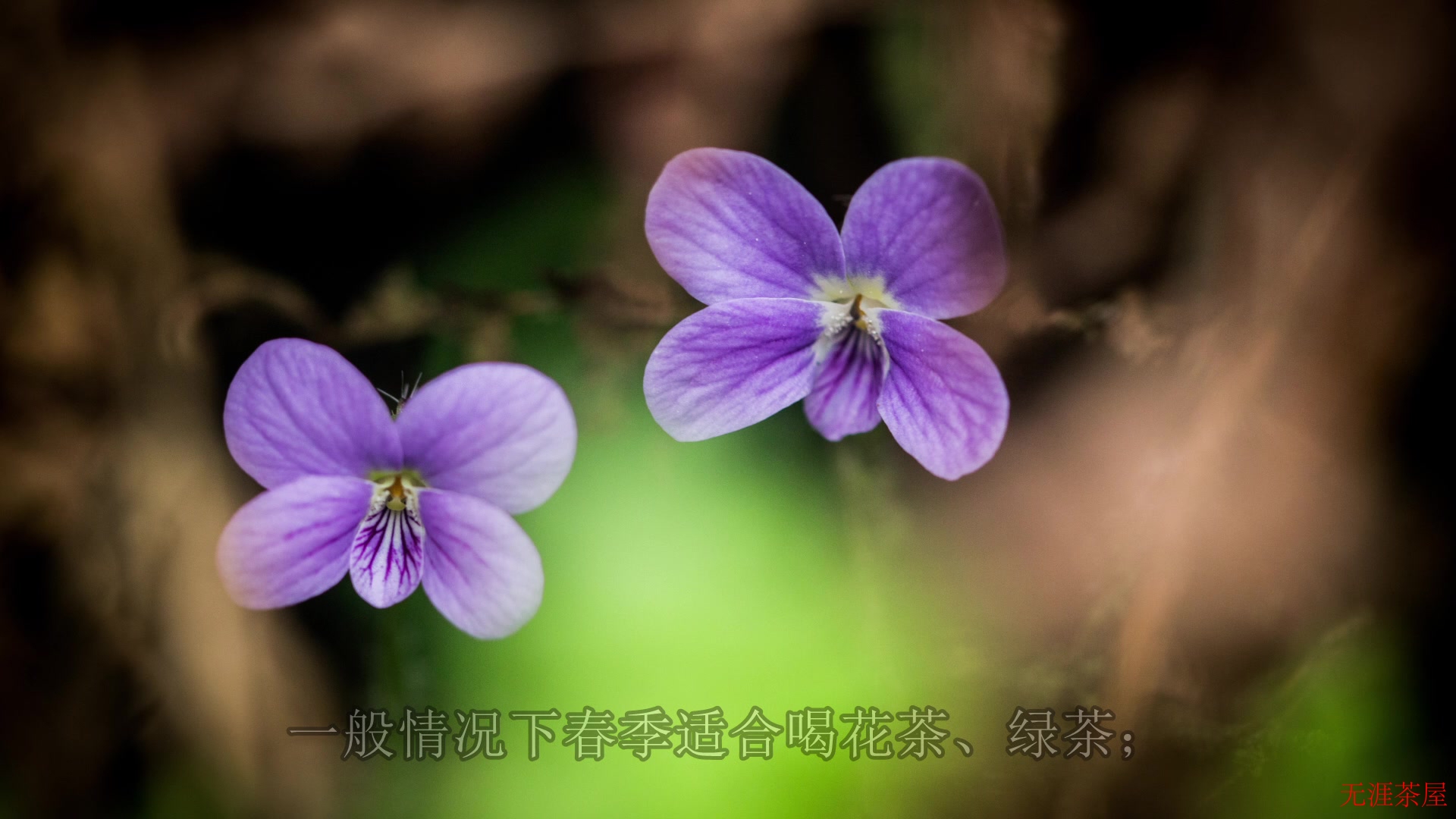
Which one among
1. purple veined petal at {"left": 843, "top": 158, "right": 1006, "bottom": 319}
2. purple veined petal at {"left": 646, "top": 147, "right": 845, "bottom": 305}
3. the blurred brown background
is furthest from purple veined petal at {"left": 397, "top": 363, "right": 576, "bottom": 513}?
the blurred brown background

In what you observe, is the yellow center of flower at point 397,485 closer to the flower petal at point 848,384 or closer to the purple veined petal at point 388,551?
the purple veined petal at point 388,551

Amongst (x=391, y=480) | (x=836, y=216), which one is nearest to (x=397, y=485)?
(x=391, y=480)

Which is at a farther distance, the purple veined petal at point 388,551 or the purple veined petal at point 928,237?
the purple veined petal at point 388,551

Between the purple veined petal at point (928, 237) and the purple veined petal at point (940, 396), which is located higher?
the purple veined petal at point (928, 237)

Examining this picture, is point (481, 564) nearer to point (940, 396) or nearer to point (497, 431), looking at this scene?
point (497, 431)

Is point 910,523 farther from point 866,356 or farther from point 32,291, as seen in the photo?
point 32,291

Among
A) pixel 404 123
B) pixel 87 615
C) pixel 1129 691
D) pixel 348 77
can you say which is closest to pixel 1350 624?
pixel 1129 691

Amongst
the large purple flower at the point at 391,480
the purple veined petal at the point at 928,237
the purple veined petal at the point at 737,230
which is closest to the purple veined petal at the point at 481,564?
the large purple flower at the point at 391,480

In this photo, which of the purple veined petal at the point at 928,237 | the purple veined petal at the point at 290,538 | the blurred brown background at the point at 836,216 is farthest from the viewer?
the blurred brown background at the point at 836,216
